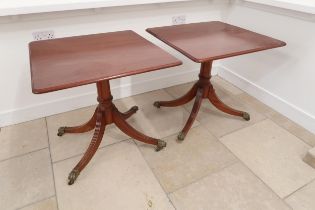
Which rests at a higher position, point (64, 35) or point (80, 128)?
point (64, 35)

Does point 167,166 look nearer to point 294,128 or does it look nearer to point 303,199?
point 303,199

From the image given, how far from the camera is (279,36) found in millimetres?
1836

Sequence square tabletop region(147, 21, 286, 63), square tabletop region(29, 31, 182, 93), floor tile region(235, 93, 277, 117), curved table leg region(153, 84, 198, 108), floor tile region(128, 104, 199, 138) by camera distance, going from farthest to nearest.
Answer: floor tile region(235, 93, 277, 117) → curved table leg region(153, 84, 198, 108) → floor tile region(128, 104, 199, 138) → square tabletop region(147, 21, 286, 63) → square tabletop region(29, 31, 182, 93)

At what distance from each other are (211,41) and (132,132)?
0.76 meters

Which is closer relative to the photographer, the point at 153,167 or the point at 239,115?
the point at 153,167

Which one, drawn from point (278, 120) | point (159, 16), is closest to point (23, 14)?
point (159, 16)

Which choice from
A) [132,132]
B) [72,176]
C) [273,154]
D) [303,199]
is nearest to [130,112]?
[132,132]

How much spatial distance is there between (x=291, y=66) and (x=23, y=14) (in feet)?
6.26

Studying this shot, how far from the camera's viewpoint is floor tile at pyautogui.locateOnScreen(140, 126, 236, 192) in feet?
4.66

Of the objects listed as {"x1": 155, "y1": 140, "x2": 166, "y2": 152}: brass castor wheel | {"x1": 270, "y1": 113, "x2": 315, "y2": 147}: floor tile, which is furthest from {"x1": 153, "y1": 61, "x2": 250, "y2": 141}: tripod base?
{"x1": 270, "y1": 113, "x2": 315, "y2": 147}: floor tile

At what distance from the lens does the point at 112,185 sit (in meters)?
1.37

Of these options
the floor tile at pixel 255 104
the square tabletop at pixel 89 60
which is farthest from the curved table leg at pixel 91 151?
the floor tile at pixel 255 104

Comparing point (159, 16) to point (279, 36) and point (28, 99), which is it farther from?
point (28, 99)

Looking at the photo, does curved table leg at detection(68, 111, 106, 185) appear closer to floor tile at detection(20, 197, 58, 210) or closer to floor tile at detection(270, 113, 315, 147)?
floor tile at detection(20, 197, 58, 210)
